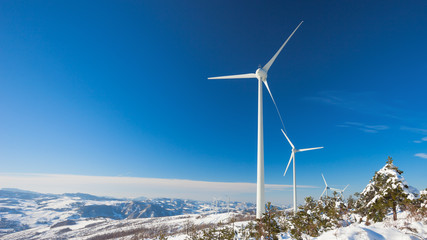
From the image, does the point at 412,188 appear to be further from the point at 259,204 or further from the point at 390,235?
the point at 390,235

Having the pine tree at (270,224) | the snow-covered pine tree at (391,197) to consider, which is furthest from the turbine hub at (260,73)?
the pine tree at (270,224)

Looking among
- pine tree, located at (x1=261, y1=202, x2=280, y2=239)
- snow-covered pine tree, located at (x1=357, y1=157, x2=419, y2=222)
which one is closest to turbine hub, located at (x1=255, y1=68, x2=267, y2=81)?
snow-covered pine tree, located at (x1=357, y1=157, x2=419, y2=222)

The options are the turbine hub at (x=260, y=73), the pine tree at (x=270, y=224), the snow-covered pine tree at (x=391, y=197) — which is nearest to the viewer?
the pine tree at (x=270, y=224)

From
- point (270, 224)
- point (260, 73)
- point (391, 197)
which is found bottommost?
point (270, 224)

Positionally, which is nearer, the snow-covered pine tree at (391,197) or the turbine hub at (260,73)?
the snow-covered pine tree at (391,197)

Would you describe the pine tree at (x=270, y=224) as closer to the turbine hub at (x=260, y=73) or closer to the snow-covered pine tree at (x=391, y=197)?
the snow-covered pine tree at (x=391, y=197)

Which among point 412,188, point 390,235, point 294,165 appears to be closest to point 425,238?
point 390,235

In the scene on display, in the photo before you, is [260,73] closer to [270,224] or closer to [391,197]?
[391,197]

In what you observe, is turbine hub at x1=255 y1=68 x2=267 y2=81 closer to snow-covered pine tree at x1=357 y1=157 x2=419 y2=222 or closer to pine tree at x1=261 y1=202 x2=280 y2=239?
snow-covered pine tree at x1=357 y1=157 x2=419 y2=222

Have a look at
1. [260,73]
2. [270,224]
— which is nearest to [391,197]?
[270,224]

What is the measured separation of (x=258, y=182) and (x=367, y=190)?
16.8m

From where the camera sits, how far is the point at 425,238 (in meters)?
10.2

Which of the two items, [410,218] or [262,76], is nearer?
[410,218]

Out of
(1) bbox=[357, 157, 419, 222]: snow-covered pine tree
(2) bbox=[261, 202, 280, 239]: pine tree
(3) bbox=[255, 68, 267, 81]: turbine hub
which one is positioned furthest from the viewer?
(3) bbox=[255, 68, 267, 81]: turbine hub
